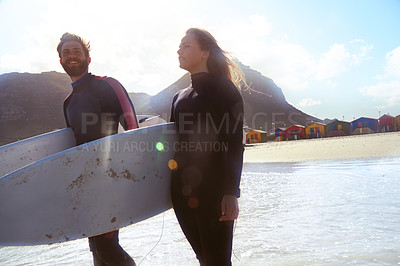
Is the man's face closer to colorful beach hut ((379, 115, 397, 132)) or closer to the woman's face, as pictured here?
the woman's face

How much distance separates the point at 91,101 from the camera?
1.77 meters

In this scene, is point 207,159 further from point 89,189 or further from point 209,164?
point 89,189

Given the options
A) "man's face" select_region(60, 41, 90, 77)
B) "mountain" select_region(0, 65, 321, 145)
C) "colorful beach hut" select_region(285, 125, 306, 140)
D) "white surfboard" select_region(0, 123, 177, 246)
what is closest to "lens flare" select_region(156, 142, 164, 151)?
"white surfboard" select_region(0, 123, 177, 246)

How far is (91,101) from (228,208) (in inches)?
43.2

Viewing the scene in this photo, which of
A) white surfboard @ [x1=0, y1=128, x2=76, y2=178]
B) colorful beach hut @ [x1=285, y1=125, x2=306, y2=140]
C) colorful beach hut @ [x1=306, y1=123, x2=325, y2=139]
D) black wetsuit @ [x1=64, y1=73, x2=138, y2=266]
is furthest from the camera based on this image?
colorful beach hut @ [x1=285, y1=125, x2=306, y2=140]

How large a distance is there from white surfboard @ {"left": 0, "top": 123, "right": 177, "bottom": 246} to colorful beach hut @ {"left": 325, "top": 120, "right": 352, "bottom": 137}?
48.1m

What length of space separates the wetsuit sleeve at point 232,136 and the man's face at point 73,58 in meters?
1.02

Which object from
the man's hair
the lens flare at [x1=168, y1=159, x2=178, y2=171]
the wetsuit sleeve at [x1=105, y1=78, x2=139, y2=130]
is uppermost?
the man's hair

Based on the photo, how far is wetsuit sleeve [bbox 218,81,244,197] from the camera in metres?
1.34

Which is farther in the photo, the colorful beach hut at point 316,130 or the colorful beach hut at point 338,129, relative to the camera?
the colorful beach hut at point 316,130

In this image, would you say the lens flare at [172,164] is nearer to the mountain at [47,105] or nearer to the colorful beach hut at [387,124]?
the mountain at [47,105]

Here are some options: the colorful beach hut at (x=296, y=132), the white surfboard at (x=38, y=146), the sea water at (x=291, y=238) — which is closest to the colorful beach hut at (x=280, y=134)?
the colorful beach hut at (x=296, y=132)

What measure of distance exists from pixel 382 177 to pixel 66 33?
22.4 feet

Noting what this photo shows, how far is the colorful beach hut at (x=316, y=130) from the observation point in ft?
148
